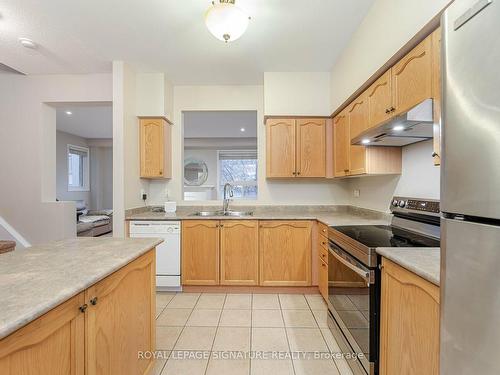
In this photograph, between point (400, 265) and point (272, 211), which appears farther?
point (272, 211)

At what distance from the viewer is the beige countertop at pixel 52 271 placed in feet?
2.32

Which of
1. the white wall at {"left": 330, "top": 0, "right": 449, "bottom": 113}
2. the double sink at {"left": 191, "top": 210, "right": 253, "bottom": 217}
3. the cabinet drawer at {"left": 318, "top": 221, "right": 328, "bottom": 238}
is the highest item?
the white wall at {"left": 330, "top": 0, "right": 449, "bottom": 113}

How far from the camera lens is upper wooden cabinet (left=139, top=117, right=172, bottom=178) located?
3150 millimetres

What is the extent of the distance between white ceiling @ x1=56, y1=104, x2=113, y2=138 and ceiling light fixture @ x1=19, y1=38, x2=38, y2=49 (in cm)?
164

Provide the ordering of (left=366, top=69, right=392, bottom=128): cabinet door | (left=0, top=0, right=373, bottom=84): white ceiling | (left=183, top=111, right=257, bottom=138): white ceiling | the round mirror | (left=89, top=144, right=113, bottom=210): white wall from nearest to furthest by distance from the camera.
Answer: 1. (left=366, top=69, right=392, bottom=128): cabinet door
2. (left=0, top=0, right=373, bottom=84): white ceiling
3. (left=183, top=111, right=257, bottom=138): white ceiling
4. the round mirror
5. (left=89, top=144, right=113, bottom=210): white wall

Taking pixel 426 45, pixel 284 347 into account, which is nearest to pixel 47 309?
pixel 284 347

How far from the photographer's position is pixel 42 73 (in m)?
3.15

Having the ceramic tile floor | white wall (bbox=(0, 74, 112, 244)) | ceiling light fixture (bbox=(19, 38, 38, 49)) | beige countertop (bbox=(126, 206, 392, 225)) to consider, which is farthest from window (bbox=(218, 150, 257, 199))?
ceiling light fixture (bbox=(19, 38, 38, 49))

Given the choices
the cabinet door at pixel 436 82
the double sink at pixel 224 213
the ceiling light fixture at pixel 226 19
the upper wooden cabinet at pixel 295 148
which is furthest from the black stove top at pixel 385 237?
the ceiling light fixture at pixel 226 19

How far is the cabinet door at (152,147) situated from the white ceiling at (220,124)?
1.32 metres

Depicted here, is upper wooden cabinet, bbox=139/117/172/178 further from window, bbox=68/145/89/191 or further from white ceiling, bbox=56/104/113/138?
window, bbox=68/145/89/191

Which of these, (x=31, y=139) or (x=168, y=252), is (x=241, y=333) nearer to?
(x=168, y=252)

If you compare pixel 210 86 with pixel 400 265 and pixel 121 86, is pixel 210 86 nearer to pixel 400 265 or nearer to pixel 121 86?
pixel 121 86

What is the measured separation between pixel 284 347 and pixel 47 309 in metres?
1.69
